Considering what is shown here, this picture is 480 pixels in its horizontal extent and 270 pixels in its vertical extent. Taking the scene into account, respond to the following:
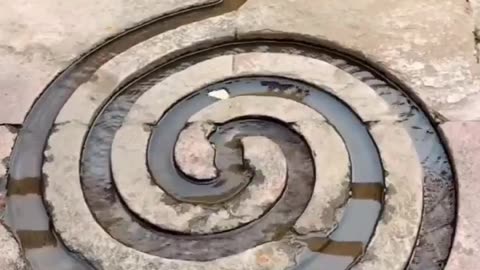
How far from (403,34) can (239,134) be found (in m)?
0.50

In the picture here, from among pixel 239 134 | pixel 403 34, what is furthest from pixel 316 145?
pixel 403 34

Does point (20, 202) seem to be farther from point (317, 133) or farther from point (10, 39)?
point (317, 133)

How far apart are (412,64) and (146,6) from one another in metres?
0.70

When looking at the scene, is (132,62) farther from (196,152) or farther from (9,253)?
(9,253)

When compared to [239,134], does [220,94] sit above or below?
above

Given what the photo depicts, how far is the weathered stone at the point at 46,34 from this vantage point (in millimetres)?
1983

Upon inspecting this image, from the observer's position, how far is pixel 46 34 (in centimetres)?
211

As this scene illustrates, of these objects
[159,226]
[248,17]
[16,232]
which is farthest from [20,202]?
[248,17]

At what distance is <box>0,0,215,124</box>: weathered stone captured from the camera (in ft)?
6.51

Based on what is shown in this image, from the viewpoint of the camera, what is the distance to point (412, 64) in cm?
198

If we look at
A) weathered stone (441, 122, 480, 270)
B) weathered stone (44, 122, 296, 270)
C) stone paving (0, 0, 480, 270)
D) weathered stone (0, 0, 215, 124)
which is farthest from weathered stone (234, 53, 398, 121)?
weathered stone (44, 122, 296, 270)

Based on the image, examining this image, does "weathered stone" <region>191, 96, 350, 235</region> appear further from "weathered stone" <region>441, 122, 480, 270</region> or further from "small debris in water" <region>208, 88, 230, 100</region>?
"weathered stone" <region>441, 122, 480, 270</region>

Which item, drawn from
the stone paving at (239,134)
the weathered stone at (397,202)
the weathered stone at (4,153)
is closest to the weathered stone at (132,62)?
the stone paving at (239,134)

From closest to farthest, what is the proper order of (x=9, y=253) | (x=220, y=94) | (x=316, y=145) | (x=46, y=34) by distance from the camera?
1. (x=9, y=253)
2. (x=316, y=145)
3. (x=220, y=94)
4. (x=46, y=34)
